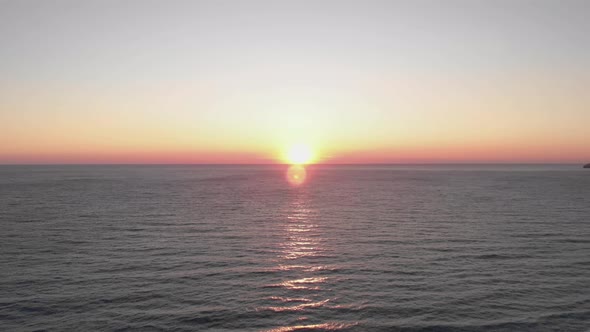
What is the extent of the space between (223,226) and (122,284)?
74.8 feet

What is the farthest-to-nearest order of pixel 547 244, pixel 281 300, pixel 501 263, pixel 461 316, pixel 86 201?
pixel 86 201 < pixel 547 244 < pixel 501 263 < pixel 281 300 < pixel 461 316

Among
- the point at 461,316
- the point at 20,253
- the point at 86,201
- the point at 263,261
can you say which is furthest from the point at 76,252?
the point at 86,201

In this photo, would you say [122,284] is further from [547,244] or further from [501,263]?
[547,244]

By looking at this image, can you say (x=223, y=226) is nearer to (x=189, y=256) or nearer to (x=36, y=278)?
(x=189, y=256)

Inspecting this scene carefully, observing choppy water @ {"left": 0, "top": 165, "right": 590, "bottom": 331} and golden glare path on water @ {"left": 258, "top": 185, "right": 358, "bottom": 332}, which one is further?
choppy water @ {"left": 0, "top": 165, "right": 590, "bottom": 331}

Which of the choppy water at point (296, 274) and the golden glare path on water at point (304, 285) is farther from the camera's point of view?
the choppy water at point (296, 274)

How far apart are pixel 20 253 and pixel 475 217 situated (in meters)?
54.0

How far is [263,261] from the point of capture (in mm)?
31312

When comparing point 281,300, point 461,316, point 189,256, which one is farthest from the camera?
point 189,256

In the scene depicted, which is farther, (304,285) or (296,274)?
(296,274)

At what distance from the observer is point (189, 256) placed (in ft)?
107

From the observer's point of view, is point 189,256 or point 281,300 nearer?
point 281,300

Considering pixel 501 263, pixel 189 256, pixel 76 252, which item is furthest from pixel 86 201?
pixel 501 263

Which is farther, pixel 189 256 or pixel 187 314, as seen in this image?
pixel 189 256
